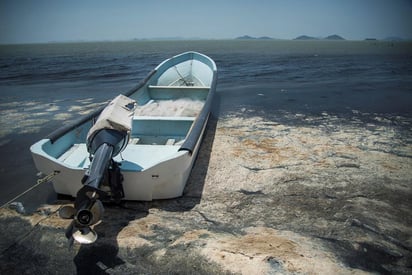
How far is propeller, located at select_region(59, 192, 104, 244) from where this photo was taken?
2992 millimetres

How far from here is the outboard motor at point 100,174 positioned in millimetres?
3027

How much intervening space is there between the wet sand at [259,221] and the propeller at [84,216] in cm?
69

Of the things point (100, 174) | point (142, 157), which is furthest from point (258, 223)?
point (142, 157)

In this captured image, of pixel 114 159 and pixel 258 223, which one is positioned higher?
pixel 114 159

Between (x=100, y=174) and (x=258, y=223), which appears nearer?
(x=100, y=174)

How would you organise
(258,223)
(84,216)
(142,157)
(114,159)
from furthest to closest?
1. (142,157)
2. (114,159)
3. (258,223)
4. (84,216)

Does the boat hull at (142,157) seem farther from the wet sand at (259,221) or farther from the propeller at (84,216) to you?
the propeller at (84,216)

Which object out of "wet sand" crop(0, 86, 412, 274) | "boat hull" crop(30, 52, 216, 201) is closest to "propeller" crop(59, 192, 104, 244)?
"wet sand" crop(0, 86, 412, 274)

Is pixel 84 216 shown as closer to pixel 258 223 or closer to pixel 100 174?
pixel 100 174

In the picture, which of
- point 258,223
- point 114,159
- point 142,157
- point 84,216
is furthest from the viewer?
point 142,157

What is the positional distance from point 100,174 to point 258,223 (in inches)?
98.1

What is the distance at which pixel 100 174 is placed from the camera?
340cm

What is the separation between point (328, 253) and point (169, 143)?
4300 millimetres

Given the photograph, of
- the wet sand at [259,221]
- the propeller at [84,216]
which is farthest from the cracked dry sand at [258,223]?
the propeller at [84,216]
